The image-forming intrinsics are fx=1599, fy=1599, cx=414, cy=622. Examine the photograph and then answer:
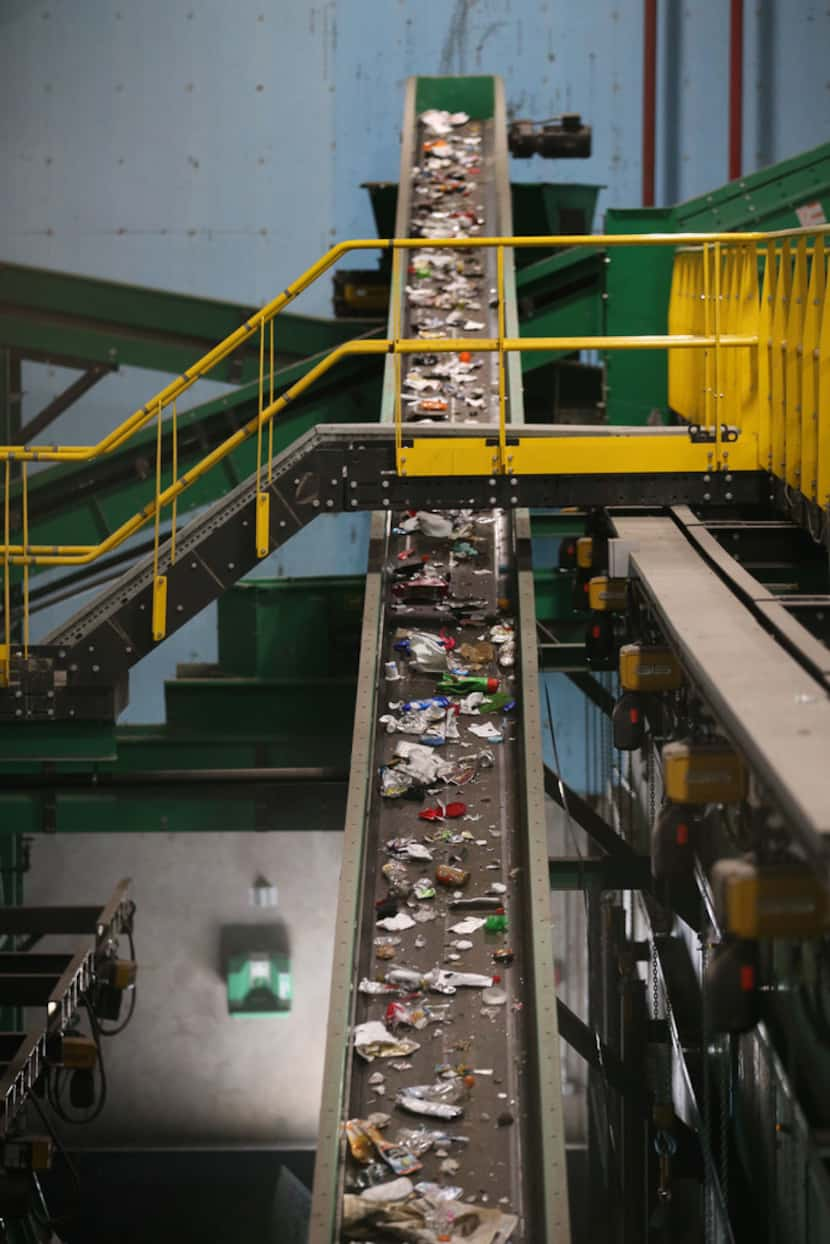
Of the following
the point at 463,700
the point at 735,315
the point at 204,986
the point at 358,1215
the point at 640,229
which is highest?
the point at 640,229

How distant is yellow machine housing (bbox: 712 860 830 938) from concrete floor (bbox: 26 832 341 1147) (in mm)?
8638

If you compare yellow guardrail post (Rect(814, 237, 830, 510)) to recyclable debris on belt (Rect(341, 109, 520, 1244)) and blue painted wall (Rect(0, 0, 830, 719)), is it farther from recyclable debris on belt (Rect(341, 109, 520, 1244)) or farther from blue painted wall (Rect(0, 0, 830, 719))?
blue painted wall (Rect(0, 0, 830, 719))

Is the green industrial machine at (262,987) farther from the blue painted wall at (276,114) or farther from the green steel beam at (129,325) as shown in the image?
the green steel beam at (129,325)

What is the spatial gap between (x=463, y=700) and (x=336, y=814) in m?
2.19

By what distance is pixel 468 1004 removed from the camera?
4977 millimetres

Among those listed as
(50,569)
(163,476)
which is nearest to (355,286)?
(163,476)

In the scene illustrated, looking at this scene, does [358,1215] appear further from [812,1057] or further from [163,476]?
[163,476]

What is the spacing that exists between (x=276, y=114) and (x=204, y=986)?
674 cm

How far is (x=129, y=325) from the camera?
10.5 meters

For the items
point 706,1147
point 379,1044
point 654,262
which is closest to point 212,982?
point 654,262

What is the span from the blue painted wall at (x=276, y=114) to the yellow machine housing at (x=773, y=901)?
902cm

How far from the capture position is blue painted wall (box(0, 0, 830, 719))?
40.6ft

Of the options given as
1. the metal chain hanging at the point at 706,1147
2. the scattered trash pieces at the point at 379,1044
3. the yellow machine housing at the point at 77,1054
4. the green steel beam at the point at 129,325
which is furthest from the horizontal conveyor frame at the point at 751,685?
the green steel beam at the point at 129,325

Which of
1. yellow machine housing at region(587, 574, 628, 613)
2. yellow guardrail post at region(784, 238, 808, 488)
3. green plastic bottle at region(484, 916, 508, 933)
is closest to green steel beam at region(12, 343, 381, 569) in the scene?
yellow machine housing at region(587, 574, 628, 613)
